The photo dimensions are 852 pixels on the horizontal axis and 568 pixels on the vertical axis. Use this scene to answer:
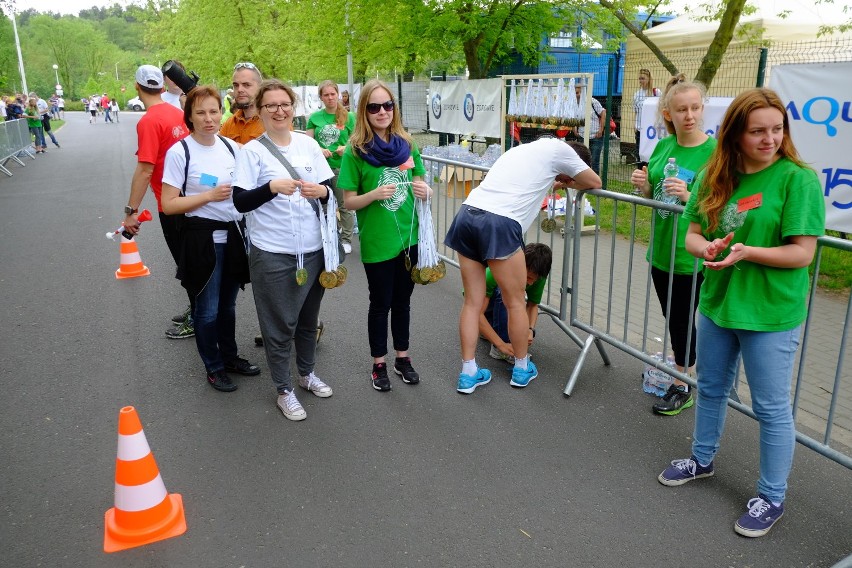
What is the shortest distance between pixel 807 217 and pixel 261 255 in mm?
2705

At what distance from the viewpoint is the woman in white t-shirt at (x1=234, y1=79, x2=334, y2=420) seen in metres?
3.66

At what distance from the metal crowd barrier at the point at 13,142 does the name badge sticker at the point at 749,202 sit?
19.2m

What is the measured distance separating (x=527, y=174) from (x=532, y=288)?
3.17 feet

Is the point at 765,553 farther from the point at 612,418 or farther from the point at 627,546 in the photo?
the point at 612,418

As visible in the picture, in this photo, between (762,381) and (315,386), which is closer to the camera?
(762,381)

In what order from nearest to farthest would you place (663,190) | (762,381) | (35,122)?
1. (762,381)
2. (663,190)
3. (35,122)

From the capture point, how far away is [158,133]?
14.6ft

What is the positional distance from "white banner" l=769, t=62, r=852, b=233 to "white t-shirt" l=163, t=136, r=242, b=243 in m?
5.12

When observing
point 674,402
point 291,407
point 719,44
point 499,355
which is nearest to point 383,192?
point 291,407

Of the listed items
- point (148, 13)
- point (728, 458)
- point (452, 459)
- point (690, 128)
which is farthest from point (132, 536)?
point (148, 13)

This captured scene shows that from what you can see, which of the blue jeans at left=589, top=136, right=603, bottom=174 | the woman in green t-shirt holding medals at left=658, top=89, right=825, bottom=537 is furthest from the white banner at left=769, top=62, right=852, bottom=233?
the blue jeans at left=589, top=136, right=603, bottom=174

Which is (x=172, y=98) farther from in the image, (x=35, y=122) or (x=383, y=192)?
(x=35, y=122)

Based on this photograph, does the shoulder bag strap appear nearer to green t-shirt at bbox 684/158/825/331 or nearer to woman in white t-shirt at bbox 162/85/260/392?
woman in white t-shirt at bbox 162/85/260/392

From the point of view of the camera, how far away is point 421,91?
62.8 ft
